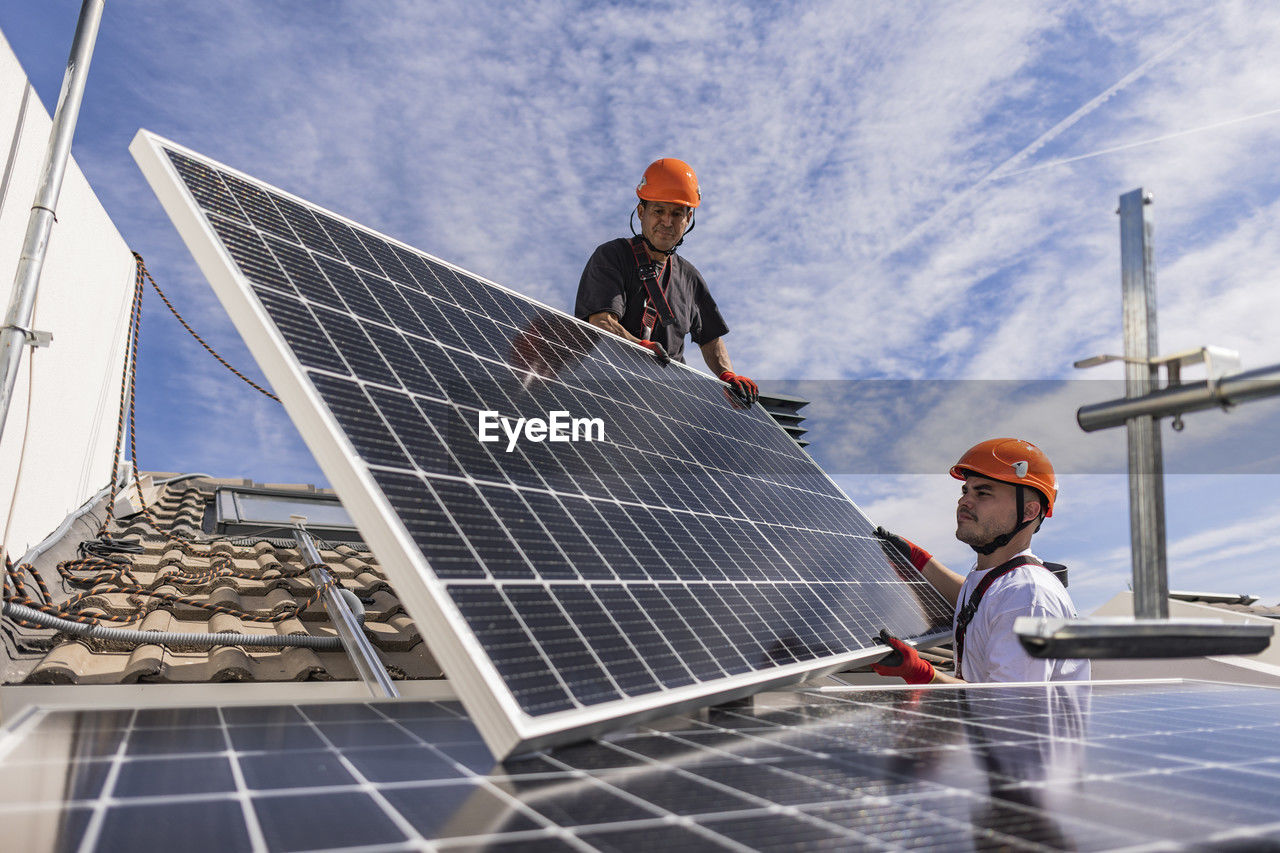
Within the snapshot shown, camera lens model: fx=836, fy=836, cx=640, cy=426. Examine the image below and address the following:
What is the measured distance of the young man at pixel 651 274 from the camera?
27.6 feet

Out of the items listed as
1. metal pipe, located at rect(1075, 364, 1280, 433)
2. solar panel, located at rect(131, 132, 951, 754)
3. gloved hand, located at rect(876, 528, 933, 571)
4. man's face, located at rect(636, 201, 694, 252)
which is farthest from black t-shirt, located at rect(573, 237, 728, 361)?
metal pipe, located at rect(1075, 364, 1280, 433)

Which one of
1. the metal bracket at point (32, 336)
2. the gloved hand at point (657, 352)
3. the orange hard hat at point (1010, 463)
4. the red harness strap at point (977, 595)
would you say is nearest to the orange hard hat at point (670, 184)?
the gloved hand at point (657, 352)

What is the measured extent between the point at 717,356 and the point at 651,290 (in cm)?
153

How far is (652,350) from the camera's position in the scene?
26.3ft

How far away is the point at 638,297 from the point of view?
8.83 m

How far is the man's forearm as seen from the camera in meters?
9.93

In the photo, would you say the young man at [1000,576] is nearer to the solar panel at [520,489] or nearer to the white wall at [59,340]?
the solar panel at [520,489]

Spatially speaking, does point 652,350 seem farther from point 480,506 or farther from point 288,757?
point 288,757

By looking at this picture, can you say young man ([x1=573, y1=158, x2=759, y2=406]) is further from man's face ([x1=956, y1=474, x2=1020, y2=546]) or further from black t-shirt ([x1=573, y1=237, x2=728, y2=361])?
man's face ([x1=956, y1=474, x2=1020, y2=546])

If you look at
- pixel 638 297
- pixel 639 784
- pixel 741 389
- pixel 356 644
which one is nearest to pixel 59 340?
pixel 356 644

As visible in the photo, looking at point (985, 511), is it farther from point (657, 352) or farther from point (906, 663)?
point (657, 352)

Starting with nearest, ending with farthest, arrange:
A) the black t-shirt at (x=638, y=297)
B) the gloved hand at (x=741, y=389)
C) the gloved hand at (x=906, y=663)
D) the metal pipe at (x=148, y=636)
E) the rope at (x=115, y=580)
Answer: the metal pipe at (x=148, y=636), the rope at (x=115, y=580), the gloved hand at (x=906, y=663), the black t-shirt at (x=638, y=297), the gloved hand at (x=741, y=389)

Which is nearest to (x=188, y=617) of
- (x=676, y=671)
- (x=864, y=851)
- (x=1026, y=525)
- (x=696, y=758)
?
(x=676, y=671)
